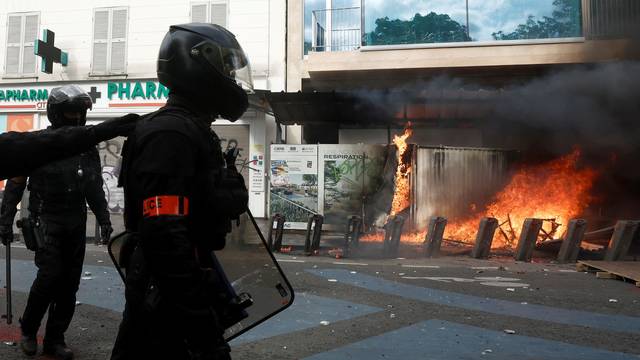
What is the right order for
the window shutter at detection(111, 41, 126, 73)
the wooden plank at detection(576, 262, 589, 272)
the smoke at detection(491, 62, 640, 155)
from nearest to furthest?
the wooden plank at detection(576, 262, 589, 272), the smoke at detection(491, 62, 640, 155), the window shutter at detection(111, 41, 126, 73)

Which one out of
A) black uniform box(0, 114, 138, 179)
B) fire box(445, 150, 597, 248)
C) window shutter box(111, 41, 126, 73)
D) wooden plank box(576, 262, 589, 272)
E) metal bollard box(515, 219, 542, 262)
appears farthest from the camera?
window shutter box(111, 41, 126, 73)

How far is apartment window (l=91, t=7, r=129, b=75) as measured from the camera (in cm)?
1445

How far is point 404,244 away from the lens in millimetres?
9555

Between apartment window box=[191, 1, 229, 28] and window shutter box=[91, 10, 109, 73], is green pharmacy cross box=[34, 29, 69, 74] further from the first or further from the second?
apartment window box=[191, 1, 229, 28]

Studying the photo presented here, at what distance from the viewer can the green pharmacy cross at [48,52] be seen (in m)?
13.8

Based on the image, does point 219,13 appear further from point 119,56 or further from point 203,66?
point 203,66

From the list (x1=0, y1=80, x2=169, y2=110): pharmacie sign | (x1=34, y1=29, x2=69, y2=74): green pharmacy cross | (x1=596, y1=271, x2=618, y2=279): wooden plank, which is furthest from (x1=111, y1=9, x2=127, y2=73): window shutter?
(x1=596, y1=271, x2=618, y2=279): wooden plank

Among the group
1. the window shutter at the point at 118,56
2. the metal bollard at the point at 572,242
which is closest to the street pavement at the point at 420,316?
the metal bollard at the point at 572,242

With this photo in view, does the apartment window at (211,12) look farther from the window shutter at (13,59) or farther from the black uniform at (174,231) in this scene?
the black uniform at (174,231)

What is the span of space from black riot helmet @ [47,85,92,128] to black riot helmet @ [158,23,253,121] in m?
1.60

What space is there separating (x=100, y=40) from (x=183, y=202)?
15.0 m

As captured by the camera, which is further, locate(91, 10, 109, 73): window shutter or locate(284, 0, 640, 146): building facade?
locate(91, 10, 109, 73): window shutter

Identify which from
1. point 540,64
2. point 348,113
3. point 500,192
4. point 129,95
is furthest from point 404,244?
point 129,95

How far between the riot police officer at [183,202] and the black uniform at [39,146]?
16cm
